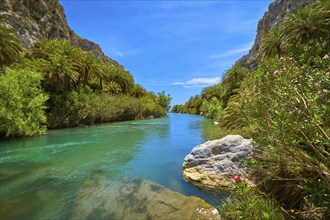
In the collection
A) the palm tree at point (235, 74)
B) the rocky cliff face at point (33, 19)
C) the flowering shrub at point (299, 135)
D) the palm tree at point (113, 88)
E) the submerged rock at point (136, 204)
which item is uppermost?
the rocky cliff face at point (33, 19)

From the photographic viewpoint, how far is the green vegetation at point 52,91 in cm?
1789

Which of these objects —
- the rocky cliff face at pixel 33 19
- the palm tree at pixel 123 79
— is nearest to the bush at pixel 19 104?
the palm tree at pixel 123 79

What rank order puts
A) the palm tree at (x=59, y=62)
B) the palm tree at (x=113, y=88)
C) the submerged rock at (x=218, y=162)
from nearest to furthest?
1. the submerged rock at (x=218, y=162)
2. the palm tree at (x=59, y=62)
3. the palm tree at (x=113, y=88)

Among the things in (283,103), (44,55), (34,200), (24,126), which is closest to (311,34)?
(283,103)

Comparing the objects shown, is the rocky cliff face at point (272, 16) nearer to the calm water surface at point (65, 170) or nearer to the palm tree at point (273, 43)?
the palm tree at point (273, 43)

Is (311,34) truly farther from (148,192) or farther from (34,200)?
(34,200)

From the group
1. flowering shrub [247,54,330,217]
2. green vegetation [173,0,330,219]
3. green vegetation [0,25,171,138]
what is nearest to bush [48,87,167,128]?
green vegetation [0,25,171,138]

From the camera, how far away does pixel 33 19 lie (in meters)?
54.6

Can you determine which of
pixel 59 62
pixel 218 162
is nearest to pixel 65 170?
pixel 218 162

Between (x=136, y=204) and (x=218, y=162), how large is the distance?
11.0ft

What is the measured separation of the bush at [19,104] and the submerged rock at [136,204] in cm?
1359

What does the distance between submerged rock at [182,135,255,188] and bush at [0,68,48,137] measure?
16052mm

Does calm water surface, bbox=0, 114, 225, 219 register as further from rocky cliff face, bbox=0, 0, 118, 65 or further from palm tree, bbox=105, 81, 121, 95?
rocky cliff face, bbox=0, 0, 118, 65

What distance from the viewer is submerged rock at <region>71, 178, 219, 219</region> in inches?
218
